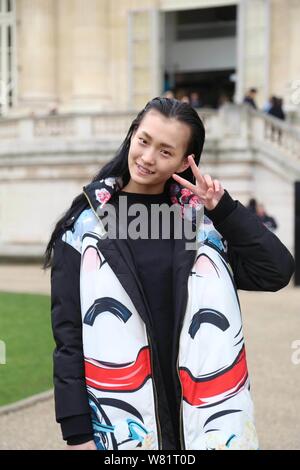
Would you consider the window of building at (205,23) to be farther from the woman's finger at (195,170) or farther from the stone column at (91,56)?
the woman's finger at (195,170)

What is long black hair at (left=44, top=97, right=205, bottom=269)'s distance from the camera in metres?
2.56

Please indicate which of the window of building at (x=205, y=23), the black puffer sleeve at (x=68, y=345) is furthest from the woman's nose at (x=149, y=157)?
the window of building at (x=205, y=23)

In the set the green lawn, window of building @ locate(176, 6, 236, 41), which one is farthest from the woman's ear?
window of building @ locate(176, 6, 236, 41)

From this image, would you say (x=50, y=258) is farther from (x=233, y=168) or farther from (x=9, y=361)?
(x=233, y=168)

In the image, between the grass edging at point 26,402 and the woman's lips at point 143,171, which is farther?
the grass edging at point 26,402

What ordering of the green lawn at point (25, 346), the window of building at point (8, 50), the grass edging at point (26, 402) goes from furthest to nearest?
the window of building at point (8, 50)
the green lawn at point (25, 346)
the grass edging at point (26, 402)

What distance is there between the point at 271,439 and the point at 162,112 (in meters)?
3.68

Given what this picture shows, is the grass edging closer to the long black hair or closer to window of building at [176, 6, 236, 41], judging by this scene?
the long black hair

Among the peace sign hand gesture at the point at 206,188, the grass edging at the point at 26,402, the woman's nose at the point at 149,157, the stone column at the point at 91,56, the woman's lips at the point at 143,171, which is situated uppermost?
the woman's nose at the point at 149,157

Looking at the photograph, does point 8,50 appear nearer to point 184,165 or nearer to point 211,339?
point 184,165

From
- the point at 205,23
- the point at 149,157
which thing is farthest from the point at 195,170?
the point at 205,23

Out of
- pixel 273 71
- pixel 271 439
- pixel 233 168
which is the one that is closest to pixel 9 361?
pixel 271 439

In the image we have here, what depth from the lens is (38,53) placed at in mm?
24094

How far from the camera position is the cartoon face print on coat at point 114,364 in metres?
2.48
